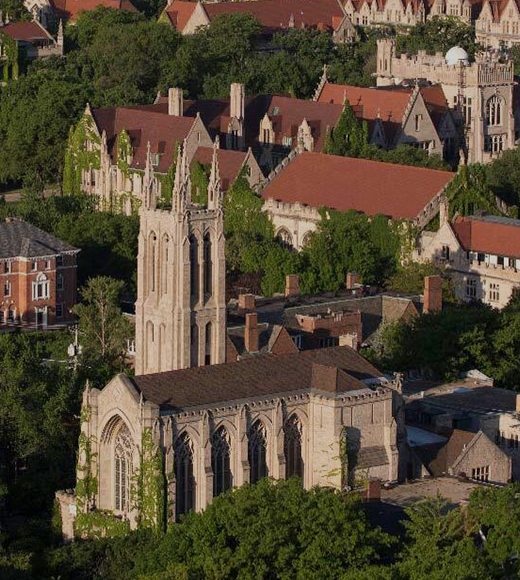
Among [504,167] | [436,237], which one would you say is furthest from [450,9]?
[436,237]

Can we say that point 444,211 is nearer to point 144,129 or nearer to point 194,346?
point 144,129

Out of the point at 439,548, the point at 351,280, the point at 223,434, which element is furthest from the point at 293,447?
the point at 351,280

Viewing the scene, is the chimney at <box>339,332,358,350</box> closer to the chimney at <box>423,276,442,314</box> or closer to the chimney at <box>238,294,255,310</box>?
the chimney at <box>238,294,255,310</box>

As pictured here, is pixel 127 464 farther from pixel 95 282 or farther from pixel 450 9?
pixel 450 9

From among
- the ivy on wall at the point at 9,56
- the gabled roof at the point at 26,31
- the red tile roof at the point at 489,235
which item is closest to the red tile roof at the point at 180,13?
the gabled roof at the point at 26,31

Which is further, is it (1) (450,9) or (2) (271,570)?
(1) (450,9)

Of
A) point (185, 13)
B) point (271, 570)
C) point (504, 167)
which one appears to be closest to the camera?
point (271, 570)
